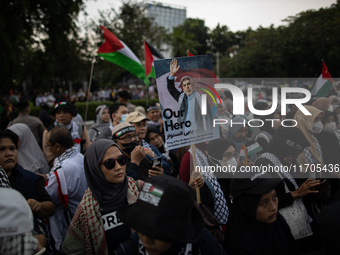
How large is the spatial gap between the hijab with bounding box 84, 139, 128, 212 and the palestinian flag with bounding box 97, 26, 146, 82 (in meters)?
5.07

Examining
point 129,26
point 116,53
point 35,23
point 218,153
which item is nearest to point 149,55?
point 116,53

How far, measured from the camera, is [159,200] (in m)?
1.48

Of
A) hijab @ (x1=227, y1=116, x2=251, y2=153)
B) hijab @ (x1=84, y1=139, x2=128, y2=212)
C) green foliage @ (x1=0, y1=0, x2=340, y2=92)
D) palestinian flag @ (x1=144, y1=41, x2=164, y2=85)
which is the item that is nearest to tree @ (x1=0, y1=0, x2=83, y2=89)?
green foliage @ (x1=0, y1=0, x2=340, y2=92)

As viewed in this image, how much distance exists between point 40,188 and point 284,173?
2530 millimetres

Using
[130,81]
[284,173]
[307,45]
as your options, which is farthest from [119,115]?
[130,81]

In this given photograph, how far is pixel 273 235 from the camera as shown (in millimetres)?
2148

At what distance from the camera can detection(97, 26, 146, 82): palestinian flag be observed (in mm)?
6820

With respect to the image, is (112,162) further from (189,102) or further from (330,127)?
(330,127)

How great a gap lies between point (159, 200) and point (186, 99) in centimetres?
153

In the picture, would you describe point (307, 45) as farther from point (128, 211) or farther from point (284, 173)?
point (128, 211)

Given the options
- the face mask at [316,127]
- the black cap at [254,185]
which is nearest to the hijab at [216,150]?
the black cap at [254,185]

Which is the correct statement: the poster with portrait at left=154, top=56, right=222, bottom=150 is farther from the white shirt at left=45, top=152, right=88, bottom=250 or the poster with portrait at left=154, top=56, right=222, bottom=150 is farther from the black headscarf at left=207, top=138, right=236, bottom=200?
the white shirt at left=45, top=152, right=88, bottom=250

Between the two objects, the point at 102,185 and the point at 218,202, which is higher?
the point at 102,185

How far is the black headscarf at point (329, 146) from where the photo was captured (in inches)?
161
